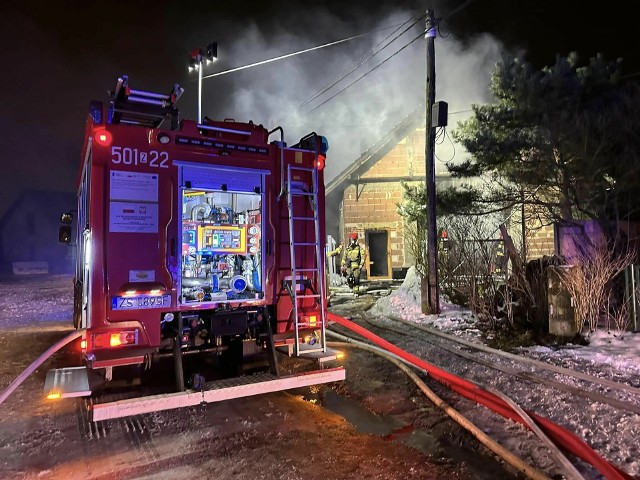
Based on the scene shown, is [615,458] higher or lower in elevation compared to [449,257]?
lower

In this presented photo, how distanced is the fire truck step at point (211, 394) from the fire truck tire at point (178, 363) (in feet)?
0.56

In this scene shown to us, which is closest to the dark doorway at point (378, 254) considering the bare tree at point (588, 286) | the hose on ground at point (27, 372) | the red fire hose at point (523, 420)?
the bare tree at point (588, 286)

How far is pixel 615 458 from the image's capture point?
3.50m

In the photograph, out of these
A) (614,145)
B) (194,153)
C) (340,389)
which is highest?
(614,145)

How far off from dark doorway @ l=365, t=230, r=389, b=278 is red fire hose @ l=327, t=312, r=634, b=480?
14.0 meters

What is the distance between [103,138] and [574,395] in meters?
5.25

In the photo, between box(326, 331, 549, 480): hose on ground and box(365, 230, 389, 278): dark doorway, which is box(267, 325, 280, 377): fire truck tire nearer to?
box(326, 331, 549, 480): hose on ground

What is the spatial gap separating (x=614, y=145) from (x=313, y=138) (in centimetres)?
754

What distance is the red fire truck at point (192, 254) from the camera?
14.4 feet

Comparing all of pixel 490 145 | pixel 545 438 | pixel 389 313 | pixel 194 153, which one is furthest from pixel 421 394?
pixel 490 145

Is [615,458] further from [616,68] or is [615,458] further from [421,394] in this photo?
[616,68]

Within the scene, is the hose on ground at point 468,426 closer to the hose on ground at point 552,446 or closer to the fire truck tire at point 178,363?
the hose on ground at point 552,446

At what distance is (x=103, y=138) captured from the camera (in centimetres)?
440

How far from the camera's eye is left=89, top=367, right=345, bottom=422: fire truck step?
3902mm
